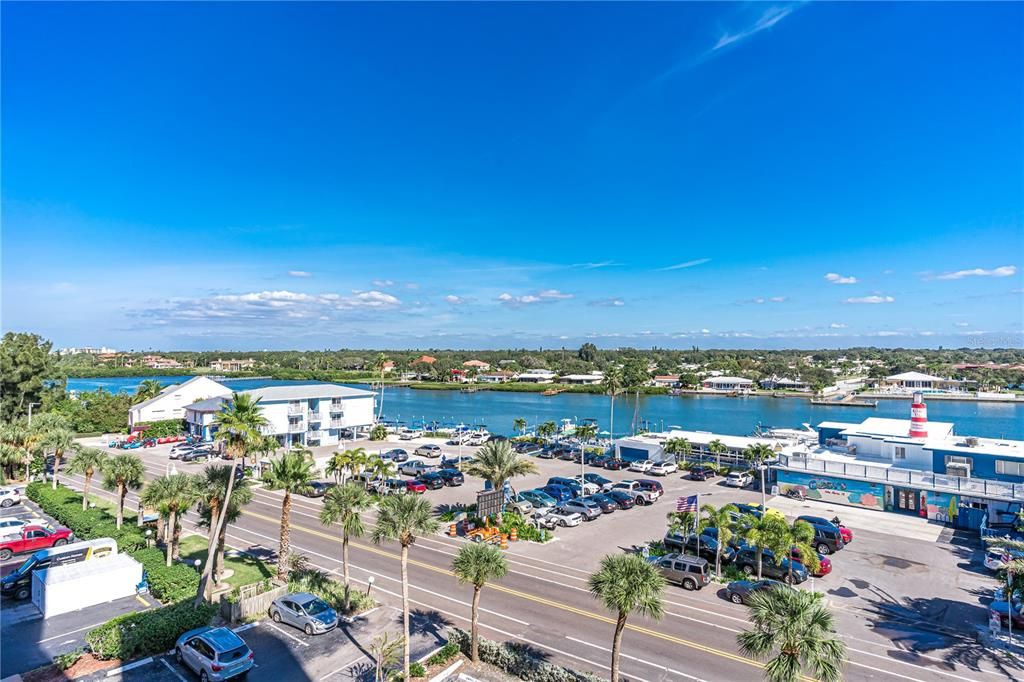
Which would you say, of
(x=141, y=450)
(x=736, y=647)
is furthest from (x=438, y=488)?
(x=141, y=450)

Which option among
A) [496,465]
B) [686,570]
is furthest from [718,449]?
[686,570]

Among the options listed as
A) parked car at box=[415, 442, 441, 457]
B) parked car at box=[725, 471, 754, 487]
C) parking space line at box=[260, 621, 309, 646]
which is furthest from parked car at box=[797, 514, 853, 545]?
parked car at box=[415, 442, 441, 457]

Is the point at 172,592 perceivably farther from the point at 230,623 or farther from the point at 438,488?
the point at 438,488

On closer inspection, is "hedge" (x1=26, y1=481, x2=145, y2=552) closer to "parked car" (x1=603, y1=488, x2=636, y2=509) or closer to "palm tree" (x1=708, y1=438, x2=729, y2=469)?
"parked car" (x1=603, y1=488, x2=636, y2=509)

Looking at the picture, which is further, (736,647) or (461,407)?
(461,407)

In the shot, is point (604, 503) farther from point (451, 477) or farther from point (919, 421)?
point (919, 421)
